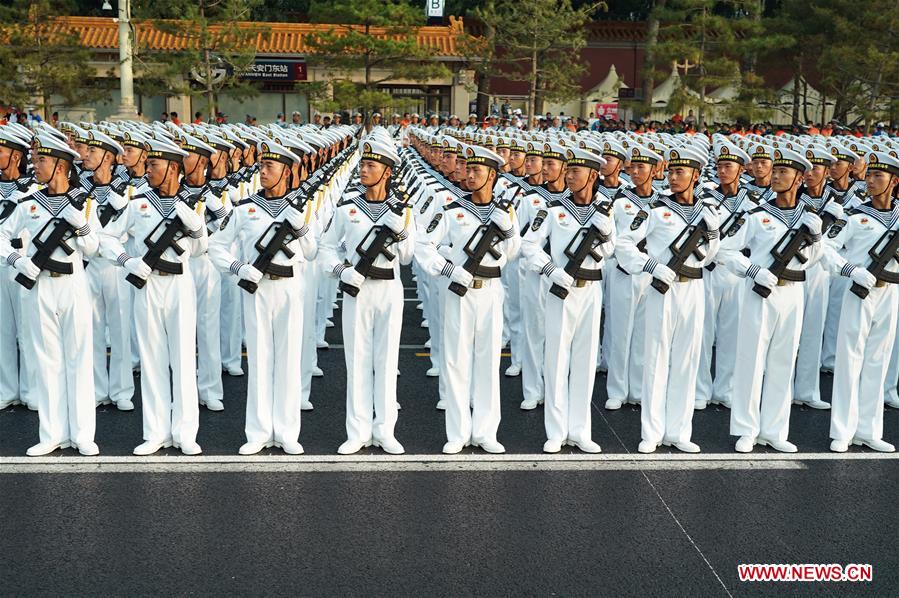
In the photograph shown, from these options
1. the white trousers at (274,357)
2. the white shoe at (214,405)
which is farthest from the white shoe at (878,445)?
the white shoe at (214,405)

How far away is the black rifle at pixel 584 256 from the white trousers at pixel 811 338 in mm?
2622

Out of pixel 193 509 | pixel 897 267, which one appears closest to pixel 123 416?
pixel 193 509

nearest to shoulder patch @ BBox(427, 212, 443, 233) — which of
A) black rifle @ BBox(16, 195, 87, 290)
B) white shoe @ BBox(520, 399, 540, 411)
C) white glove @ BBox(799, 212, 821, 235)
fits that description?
white shoe @ BBox(520, 399, 540, 411)

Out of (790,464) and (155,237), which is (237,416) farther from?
(790,464)

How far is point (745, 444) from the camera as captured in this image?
6984 millimetres

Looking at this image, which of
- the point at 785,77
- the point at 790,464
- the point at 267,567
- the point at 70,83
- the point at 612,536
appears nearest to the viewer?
the point at 267,567

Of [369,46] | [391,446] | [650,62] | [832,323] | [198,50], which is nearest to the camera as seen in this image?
[391,446]

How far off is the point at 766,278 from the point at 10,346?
6.01 m

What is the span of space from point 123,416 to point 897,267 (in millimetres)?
6133

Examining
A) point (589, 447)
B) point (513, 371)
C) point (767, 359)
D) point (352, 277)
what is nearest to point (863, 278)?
point (767, 359)

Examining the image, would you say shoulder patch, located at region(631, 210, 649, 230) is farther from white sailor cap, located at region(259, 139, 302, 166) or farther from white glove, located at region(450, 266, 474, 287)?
white sailor cap, located at region(259, 139, 302, 166)

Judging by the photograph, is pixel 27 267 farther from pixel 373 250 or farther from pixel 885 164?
pixel 885 164

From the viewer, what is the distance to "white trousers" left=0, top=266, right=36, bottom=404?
7660 millimetres

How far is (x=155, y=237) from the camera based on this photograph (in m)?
7.01
